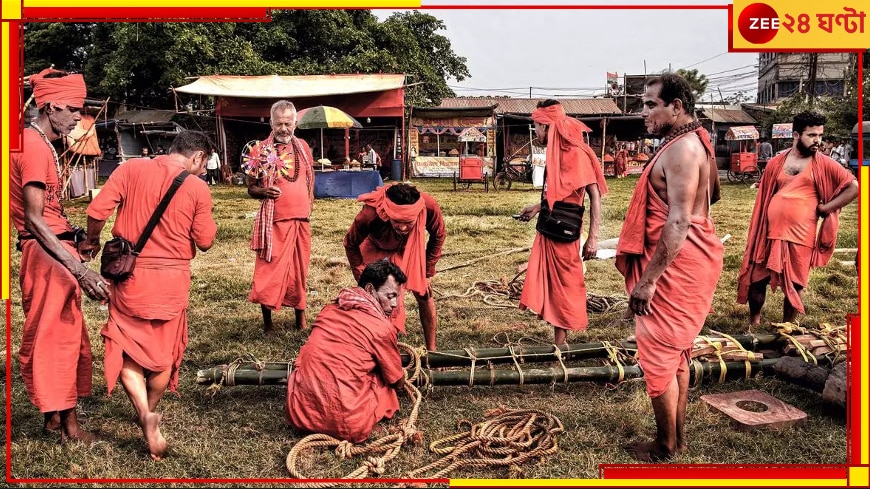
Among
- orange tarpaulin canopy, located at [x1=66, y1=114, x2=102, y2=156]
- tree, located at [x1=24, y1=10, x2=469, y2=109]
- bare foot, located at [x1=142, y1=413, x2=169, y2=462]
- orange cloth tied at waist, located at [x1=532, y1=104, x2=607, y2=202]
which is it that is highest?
tree, located at [x1=24, y1=10, x2=469, y2=109]

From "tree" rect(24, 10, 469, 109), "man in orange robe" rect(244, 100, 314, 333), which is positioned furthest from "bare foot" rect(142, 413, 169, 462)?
"tree" rect(24, 10, 469, 109)

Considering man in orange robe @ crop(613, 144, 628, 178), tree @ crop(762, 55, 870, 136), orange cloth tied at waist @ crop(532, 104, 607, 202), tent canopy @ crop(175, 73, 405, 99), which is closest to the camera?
orange cloth tied at waist @ crop(532, 104, 607, 202)

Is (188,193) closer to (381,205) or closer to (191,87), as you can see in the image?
(381,205)

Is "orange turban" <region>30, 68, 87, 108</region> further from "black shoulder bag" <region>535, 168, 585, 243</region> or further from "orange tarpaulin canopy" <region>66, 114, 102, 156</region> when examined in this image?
"orange tarpaulin canopy" <region>66, 114, 102, 156</region>

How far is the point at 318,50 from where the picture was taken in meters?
26.2

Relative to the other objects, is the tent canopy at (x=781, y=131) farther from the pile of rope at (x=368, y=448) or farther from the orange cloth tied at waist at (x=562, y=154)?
the pile of rope at (x=368, y=448)

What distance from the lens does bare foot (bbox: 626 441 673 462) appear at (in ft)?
11.1

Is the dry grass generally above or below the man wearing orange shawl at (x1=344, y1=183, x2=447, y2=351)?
below

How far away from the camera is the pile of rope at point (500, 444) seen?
Result: 336 centimetres

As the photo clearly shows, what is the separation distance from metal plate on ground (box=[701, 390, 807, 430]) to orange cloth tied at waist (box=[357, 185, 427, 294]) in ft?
6.66

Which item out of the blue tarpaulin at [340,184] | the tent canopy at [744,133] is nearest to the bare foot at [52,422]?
the blue tarpaulin at [340,184]

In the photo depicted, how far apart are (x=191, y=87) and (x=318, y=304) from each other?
1623 centimetres

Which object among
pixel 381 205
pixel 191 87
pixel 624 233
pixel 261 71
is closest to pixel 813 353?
pixel 624 233

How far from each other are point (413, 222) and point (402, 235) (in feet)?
0.54
